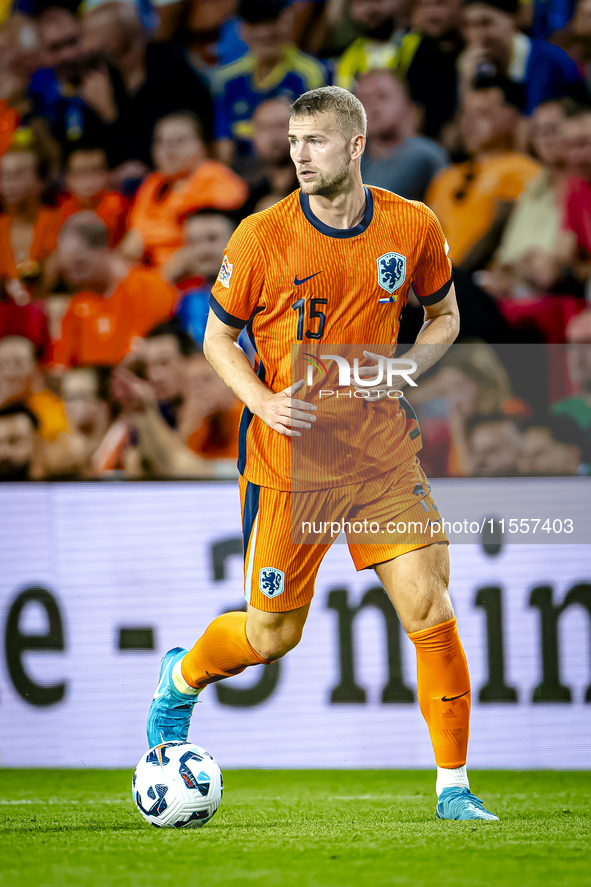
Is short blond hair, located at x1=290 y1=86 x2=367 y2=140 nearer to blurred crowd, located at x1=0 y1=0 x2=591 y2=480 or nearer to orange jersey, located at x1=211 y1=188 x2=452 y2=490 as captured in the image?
orange jersey, located at x1=211 y1=188 x2=452 y2=490

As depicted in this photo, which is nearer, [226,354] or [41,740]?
[226,354]

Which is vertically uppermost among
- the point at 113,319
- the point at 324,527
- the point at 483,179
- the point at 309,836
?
the point at 483,179

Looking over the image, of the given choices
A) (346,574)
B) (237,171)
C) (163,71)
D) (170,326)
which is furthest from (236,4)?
(346,574)

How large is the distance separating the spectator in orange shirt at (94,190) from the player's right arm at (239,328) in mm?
3307

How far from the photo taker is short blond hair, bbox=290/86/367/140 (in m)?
3.03

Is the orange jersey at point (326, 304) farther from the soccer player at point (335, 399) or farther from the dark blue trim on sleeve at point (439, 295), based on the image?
the dark blue trim on sleeve at point (439, 295)

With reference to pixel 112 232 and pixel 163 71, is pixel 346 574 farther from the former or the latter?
pixel 163 71

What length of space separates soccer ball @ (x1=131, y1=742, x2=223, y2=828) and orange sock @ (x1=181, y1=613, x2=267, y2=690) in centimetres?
28

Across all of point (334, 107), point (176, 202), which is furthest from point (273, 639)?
point (176, 202)

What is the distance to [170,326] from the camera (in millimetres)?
5352

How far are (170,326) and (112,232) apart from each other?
1.22 meters

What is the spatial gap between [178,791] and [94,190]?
14.1 feet

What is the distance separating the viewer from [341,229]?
3143mm

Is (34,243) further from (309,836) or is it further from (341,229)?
(309,836)
